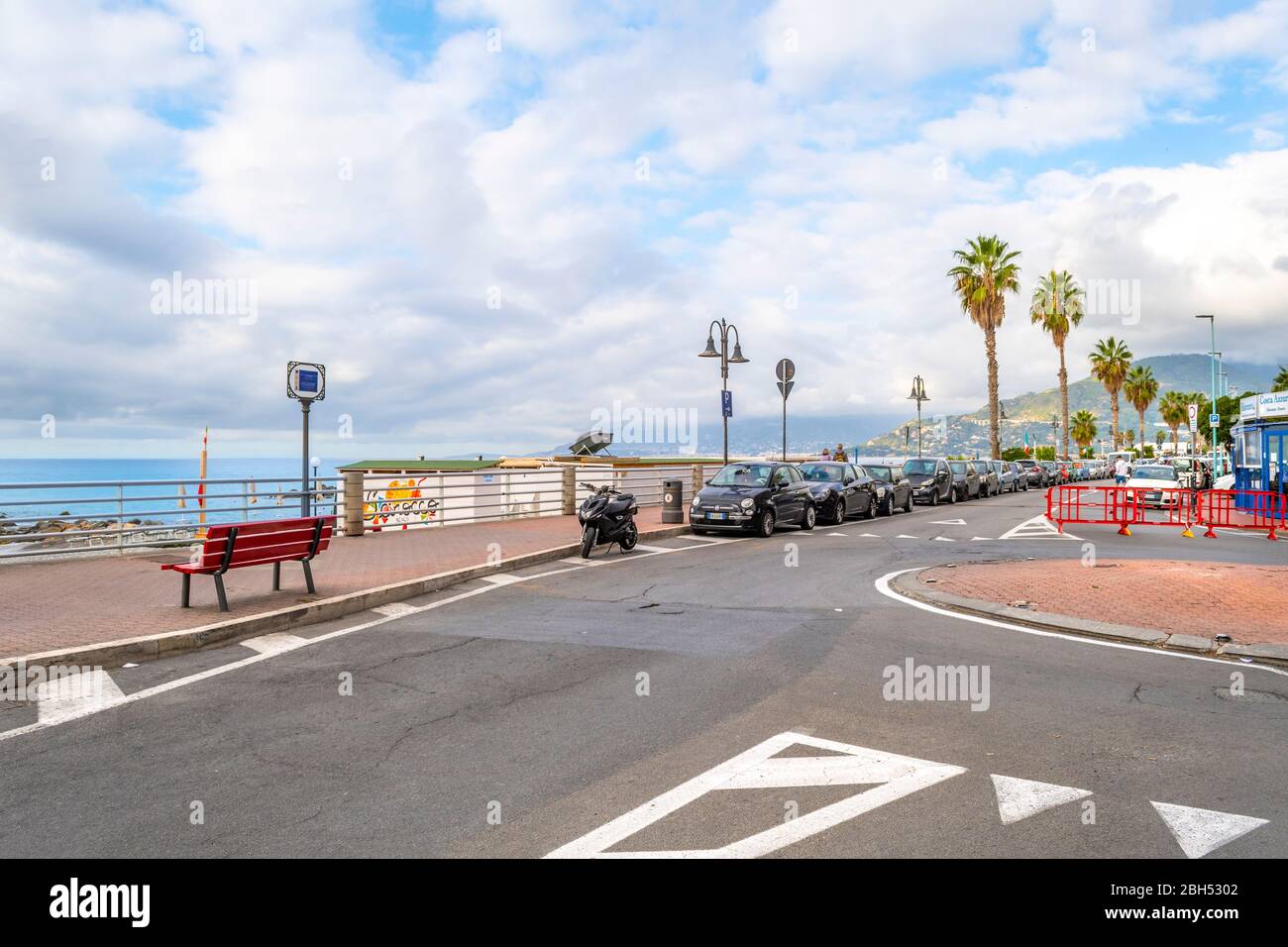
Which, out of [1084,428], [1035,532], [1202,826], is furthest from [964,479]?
[1084,428]

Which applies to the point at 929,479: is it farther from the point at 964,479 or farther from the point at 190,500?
the point at 190,500

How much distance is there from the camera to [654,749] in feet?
16.9

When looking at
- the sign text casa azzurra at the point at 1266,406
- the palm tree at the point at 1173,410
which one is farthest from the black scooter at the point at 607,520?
the palm tree at the point at 1173,410

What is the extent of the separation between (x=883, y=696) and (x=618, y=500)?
400 inches

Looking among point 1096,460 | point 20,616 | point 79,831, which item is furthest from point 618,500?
point 1096,460

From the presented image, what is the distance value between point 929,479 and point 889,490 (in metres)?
5.63

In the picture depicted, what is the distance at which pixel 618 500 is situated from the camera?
1614 cm

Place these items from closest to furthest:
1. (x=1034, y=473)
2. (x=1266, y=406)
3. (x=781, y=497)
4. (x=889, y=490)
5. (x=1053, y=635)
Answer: (x=1053, y=635), (x=781, y=497), (x=889, y=490), (x=1266, y=406), (x=1034, y=473)

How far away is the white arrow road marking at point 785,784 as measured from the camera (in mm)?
3846

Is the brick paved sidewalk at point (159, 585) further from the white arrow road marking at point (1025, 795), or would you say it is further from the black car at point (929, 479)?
the black car at point (929, 479)

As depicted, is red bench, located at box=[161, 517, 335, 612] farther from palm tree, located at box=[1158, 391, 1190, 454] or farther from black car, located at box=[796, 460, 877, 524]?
palm tree, located at box=[1158, 391, 1190, 454]

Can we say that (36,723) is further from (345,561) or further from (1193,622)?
(1193,622)

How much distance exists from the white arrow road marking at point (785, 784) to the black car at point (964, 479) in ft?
100

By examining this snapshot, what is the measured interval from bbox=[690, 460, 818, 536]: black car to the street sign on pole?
8.15 meters
